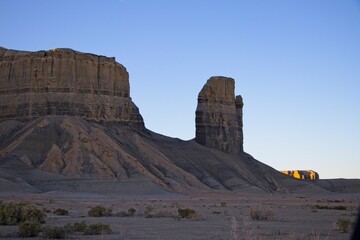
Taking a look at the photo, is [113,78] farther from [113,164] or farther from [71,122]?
[113,164]

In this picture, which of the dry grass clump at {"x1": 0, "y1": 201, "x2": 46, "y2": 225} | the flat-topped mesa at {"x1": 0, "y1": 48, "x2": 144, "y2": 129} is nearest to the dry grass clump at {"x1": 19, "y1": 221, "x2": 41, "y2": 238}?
the dry grass clump at {"x1": 0, "y1": 201, "x2": 46, "y2": 225}

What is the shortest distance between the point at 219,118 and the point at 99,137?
36686 millimetres

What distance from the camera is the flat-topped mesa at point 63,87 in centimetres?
11394

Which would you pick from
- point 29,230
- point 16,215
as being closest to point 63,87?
point 16,215

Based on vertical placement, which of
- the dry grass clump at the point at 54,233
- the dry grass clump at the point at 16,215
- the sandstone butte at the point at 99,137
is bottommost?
the dry grass clump at the point at 54,233

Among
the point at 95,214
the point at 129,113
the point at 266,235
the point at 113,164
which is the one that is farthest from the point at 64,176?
the point at 266,235

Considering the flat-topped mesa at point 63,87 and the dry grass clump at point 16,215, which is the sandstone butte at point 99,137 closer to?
the flat-topped mesa at point 63,87

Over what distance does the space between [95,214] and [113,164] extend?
2668 inches

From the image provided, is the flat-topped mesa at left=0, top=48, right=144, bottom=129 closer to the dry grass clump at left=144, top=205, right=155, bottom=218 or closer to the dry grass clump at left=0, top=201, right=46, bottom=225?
the dry grass clump at left=144, top=205, right=155, bottom=218

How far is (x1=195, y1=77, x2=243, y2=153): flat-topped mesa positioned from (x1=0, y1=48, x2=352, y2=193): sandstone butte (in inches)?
7.9

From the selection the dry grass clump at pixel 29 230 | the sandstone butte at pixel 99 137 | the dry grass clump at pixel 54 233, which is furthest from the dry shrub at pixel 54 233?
the sandstone butte at pixel 99 137

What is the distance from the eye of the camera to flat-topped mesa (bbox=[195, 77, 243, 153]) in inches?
5310

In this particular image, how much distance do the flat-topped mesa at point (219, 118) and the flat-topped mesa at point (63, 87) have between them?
54.6ft

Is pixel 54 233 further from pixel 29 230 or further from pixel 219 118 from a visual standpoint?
pixel 219 118
